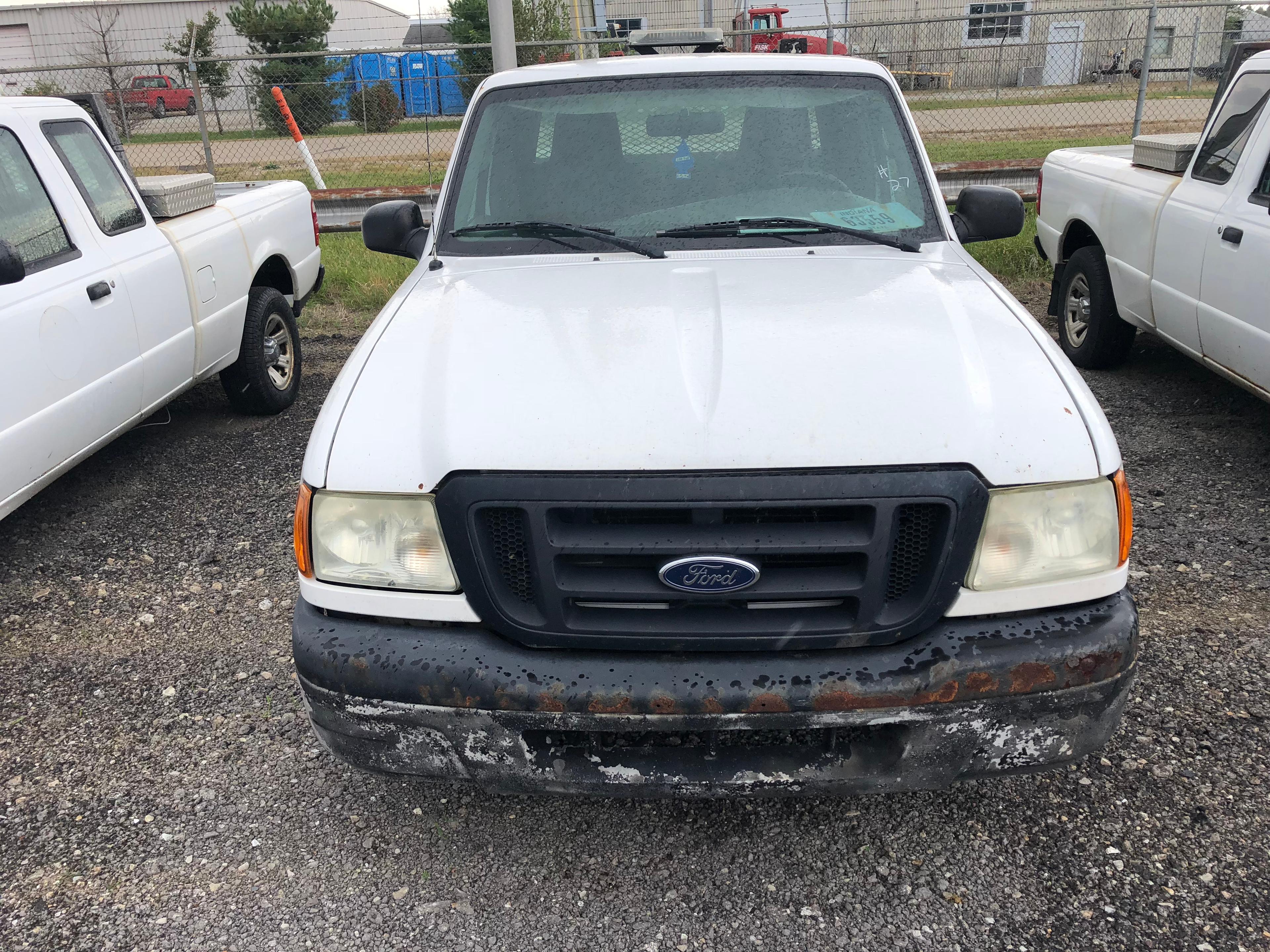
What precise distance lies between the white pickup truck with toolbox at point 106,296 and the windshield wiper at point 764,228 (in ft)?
8.10

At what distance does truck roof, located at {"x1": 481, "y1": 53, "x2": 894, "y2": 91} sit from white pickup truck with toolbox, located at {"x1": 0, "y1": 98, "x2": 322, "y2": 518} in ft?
6.30

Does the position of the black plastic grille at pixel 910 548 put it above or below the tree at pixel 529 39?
below

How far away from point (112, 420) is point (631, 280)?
9.10ft

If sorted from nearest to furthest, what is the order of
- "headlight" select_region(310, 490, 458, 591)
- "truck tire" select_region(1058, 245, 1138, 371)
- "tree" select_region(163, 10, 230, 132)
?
"headlight" select_region(310, 490, 458, 591), "truck tire" select_region(1058, 245, 1138, 371), "tree" select_region(163, 10, 230, 132)

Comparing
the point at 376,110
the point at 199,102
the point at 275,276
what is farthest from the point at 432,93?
the point at 275,276

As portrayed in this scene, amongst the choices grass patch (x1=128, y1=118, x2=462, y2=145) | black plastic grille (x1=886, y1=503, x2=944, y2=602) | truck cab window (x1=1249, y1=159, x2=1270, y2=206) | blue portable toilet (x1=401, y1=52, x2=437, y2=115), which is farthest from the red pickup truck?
black plastic grille (x1=886, y1=503, x2=944, y2=602)

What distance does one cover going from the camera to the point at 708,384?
7.60 ft

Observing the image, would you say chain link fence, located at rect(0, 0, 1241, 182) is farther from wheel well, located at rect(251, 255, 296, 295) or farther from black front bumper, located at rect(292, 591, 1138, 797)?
black front bumper, located at rect(292, 591, 1138, 797)

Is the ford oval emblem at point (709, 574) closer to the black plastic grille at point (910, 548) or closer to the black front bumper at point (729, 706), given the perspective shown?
the black front bumper at point (729, 706)

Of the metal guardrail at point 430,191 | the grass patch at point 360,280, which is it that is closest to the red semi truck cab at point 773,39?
the metal guardrail at point 430,191

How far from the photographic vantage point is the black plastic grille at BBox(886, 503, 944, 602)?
2.14 meters

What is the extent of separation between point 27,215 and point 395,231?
1.69 m

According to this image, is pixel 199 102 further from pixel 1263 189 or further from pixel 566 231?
pixel 1263 189

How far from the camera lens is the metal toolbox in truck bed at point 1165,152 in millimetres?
5379
